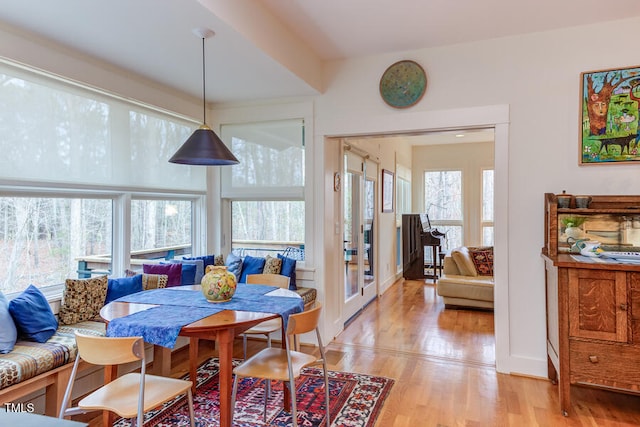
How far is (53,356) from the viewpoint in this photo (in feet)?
7.03

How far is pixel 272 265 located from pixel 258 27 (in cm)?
207

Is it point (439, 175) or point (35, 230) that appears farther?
point (439, 175)

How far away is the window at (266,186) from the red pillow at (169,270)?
941 mm

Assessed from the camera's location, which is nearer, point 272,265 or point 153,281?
point 153,281

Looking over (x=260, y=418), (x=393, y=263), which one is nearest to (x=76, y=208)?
(x=260, y=418)

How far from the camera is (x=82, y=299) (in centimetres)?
267

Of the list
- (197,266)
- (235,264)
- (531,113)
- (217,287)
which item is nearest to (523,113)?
(531,113)

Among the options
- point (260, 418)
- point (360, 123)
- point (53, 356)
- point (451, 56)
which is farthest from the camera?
point (360, 123)

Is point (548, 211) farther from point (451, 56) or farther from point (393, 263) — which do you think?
point (393, 263)

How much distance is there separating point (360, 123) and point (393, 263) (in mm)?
3636

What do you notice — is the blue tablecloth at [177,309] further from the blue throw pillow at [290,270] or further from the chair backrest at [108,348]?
the blue throw pillow at [290,270]

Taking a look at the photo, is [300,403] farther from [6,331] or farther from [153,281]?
[6,331]

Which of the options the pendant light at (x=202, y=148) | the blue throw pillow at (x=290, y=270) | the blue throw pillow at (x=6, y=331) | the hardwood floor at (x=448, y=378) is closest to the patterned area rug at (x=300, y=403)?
the hardwood floor at (x=448, y=378)

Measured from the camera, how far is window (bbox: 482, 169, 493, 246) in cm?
740
